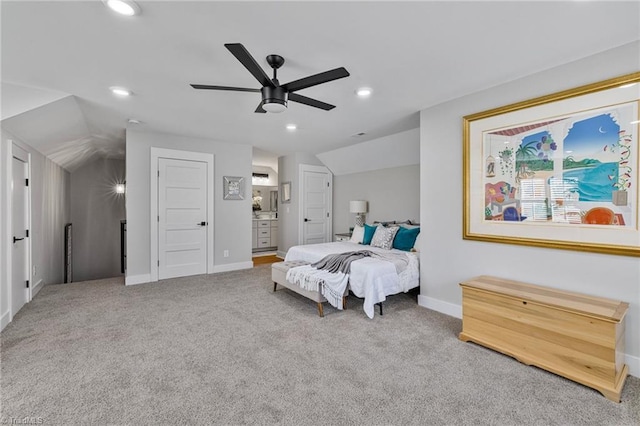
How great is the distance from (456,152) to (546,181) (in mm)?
927

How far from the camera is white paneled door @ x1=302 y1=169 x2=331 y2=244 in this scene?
6609 mm

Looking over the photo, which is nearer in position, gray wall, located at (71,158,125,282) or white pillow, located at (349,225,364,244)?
white pillow, located at (349,225,364,244)

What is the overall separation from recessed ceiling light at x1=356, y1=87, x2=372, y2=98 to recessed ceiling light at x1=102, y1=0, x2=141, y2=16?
1.98 meters

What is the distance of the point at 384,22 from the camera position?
192cm

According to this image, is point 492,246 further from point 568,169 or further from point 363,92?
point 363,92

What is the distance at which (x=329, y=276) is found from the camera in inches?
134

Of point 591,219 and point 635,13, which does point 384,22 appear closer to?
point 635,13

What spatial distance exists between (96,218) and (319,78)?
7.55 m

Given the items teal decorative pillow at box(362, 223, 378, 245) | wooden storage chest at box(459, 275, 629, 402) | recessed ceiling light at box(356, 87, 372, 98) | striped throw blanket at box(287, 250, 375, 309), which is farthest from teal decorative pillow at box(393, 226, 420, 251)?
recessed ceiling light at box(356, 87, 372, 98)

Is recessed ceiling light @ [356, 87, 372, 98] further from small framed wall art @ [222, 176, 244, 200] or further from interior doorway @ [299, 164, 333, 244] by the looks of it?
interior doorway @ [299, 164, 333, 244]

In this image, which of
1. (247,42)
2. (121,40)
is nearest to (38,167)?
(121,40)

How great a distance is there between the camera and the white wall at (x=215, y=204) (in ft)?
15.2

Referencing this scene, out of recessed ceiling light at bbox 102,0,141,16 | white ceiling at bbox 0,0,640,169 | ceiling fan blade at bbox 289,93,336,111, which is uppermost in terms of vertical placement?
white ceiling at bbox 0,0,640,169

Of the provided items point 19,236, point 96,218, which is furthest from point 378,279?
point 96,218
